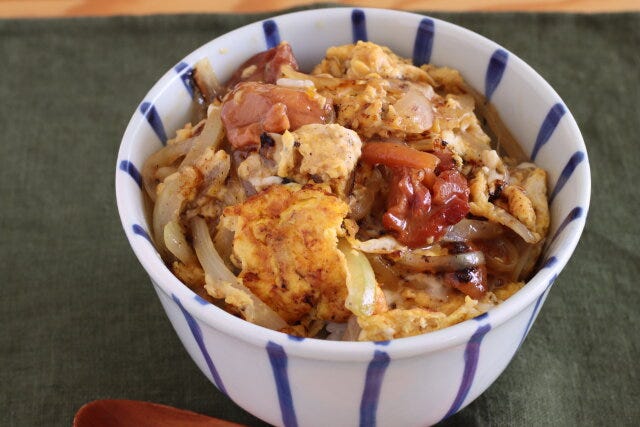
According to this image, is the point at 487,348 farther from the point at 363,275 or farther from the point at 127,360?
the point at 127,360

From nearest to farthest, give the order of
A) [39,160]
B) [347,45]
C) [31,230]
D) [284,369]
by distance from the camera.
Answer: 1. [284,369]
2. [347,45]
3. [31,230]
4. [39,160]

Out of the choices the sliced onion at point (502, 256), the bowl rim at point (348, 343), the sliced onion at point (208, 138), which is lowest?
the sliced onion at point (502, 256)

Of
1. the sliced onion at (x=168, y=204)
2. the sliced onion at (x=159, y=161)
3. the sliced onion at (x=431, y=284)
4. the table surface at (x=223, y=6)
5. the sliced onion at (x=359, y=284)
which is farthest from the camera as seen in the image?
the table surface at (x=223, y=6)

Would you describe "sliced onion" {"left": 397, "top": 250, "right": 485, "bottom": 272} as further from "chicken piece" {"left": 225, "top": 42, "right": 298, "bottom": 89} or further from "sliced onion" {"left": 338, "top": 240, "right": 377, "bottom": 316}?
"chicken piece" {"left": 225, "top": 42, "right": 298, "bottom": 89}

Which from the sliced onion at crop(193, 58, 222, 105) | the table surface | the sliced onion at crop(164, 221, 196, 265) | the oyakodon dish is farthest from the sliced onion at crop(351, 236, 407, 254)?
the table surface

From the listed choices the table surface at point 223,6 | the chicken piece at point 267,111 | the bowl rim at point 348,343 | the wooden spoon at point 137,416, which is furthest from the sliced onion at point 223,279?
the table surface at point 223,6

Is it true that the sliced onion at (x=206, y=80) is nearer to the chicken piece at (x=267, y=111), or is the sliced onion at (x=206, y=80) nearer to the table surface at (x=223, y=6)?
the chicken piece at (x=267, y=111)

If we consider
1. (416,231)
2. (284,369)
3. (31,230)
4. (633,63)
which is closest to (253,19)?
(31,230)
